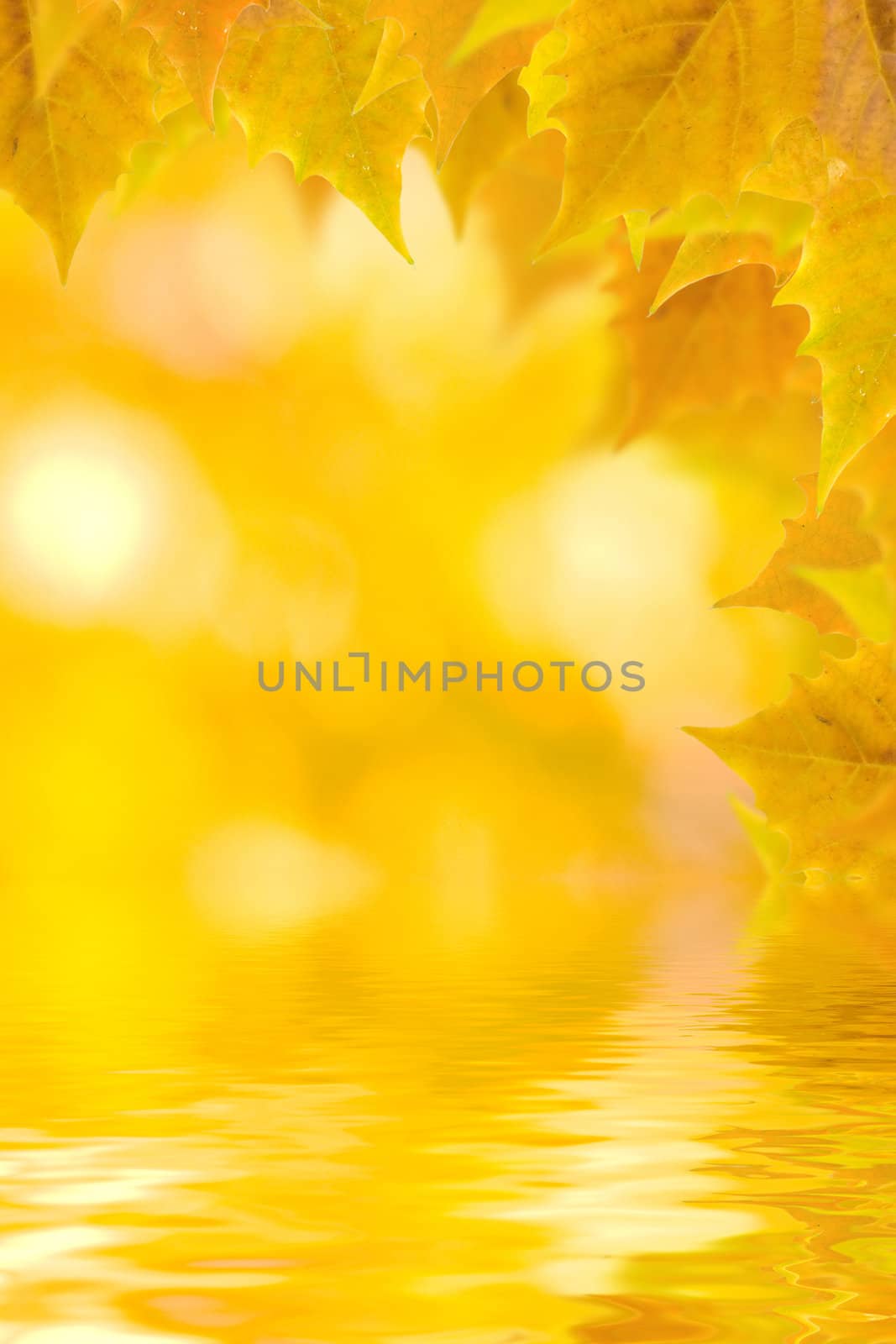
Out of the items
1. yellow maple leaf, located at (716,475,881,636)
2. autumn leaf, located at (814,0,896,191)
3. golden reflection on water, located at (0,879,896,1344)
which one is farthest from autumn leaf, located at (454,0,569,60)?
golden reflection on water, located at (0,879,896,1344)

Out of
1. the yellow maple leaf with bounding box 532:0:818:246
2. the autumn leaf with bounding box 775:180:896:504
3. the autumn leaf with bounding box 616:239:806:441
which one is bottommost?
the autumn leaf with bounding box 775:180:896:504

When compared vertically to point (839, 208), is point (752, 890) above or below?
above

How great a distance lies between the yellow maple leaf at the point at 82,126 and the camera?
0.78m

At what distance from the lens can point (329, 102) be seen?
81 cm

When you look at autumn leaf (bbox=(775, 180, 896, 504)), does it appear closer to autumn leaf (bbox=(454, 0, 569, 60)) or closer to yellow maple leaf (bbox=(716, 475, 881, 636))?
autumn leaf (bbox=(454, 0, 569, 60))

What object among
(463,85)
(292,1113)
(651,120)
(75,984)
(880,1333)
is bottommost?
(880,1333)

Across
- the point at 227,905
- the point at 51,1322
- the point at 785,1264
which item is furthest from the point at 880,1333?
the point at 227,905

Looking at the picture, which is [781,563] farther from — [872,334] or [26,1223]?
[26,1223]

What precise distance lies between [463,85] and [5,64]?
0.23 m

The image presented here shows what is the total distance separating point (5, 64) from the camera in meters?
0.79

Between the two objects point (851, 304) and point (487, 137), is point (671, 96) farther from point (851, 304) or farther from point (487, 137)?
point (487, 137)

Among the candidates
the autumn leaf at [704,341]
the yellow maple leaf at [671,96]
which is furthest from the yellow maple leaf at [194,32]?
the autumn leaf at [704,341]

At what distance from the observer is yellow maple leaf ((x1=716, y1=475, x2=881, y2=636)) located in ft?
3.25

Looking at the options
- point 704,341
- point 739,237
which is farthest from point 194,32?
point 704,341
